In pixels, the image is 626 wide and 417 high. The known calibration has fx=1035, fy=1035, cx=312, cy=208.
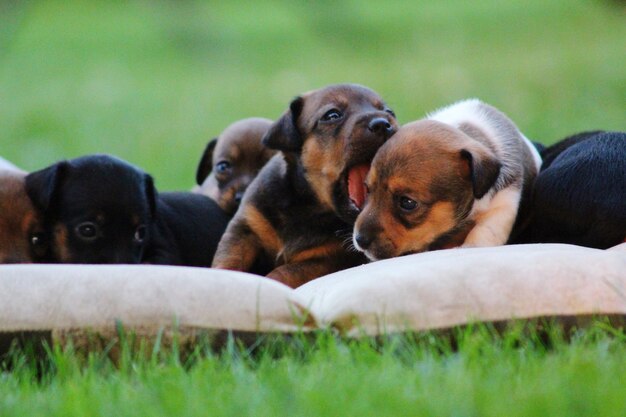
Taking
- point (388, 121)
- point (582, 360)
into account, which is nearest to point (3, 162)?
point (388, 121)

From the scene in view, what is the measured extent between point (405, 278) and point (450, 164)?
1120 mm

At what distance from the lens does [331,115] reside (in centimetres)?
557

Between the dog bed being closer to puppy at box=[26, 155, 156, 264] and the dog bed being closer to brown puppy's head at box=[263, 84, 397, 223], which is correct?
puppy at box=[26, 155, 156, 264]

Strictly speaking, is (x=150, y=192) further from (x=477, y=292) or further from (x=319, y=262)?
(x=477, y=292)

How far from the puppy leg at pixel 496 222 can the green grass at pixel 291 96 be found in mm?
1234

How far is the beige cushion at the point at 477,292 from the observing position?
4.16m

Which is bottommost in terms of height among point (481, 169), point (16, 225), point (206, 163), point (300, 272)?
point (300, 272)

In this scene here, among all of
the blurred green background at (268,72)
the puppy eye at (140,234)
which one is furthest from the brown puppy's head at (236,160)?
the blurred green background at (268,72)

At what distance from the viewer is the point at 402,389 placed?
3447 millimetres

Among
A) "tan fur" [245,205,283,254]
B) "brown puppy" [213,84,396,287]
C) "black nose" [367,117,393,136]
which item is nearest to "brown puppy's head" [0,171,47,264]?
"brown puppy" [213,84,396,287]

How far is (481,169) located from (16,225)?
240cm

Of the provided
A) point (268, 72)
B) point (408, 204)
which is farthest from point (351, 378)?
point (268, 72)

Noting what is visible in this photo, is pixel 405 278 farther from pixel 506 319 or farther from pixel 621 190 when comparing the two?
pixel 621 190

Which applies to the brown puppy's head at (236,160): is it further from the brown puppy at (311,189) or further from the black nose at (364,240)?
the black nose at (364,240)
